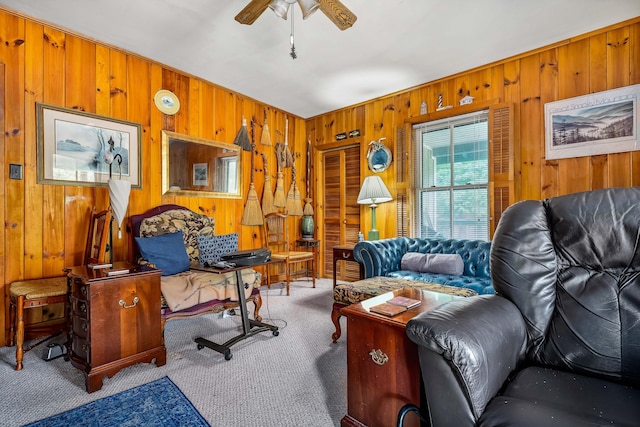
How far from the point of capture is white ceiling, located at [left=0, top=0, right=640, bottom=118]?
7.72 feet

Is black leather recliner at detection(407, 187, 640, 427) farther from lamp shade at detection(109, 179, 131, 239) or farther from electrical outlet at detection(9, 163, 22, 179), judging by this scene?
electrical outlet at detection(9, 163, 22, 179)

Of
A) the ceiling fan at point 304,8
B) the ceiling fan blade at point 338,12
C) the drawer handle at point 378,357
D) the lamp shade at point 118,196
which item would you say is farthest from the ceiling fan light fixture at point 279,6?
the drawer handle at point 378,357

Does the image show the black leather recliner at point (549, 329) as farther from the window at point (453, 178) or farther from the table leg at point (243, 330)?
the window at point (453, 178)

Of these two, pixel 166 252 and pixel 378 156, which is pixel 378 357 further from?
pixel 378 156

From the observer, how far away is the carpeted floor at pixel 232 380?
1.59 metres

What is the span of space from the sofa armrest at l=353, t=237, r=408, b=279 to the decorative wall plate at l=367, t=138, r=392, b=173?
126 cm

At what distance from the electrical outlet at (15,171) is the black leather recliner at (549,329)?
121 inches

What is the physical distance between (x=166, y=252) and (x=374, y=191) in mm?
2408

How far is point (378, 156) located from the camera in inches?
165

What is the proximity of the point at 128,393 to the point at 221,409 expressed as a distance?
59cm

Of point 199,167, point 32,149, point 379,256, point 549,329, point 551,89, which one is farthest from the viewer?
point 199,167

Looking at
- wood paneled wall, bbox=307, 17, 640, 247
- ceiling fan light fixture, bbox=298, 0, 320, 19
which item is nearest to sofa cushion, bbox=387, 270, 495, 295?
wood paneled wall, bbox=307, 17, 640, 247

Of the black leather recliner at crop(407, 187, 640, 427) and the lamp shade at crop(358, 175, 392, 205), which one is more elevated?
the lamp shade at crop(358, 175, 392, 205)

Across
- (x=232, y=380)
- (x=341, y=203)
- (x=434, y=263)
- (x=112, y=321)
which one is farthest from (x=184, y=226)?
(x=434, y=263)
